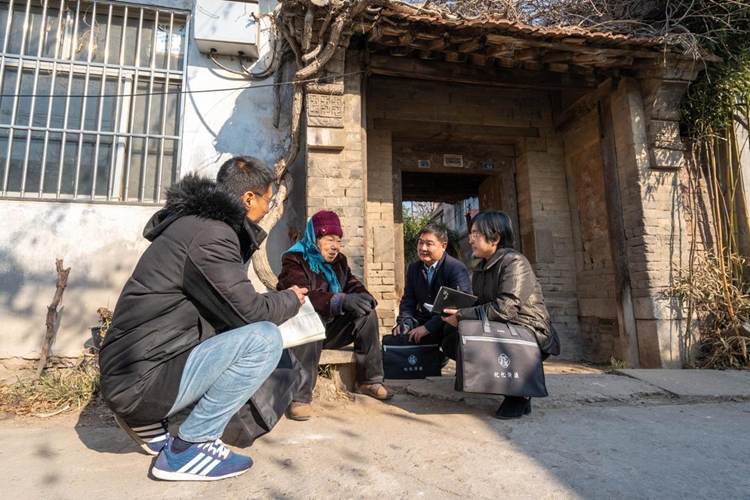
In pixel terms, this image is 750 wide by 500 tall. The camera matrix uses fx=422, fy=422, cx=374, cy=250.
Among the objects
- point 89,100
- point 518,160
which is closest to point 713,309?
point 518,160

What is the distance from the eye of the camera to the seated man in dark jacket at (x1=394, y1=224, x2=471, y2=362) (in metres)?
3.40

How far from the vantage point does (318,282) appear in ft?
10.1

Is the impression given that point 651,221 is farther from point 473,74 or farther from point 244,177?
point 244,177

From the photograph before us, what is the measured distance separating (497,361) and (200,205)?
191 cm

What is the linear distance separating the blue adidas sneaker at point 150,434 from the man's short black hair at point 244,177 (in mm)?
1170

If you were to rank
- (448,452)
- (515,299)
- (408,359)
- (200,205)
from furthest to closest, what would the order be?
(408,359) < (515,299) < (448,452) < (200,205)

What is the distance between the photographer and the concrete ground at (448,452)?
1716 mm

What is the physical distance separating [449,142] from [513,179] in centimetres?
122

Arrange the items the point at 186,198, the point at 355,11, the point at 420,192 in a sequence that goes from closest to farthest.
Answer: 1. the point at 186,198
2. the point at 355,11
3. the point at 420,192

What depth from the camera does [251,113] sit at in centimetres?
527

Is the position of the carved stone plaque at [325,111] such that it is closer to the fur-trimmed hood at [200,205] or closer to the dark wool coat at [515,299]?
the dark wool coat at [515,299]

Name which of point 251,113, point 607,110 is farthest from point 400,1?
point 607,110

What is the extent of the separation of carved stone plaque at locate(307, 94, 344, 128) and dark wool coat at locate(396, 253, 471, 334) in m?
1.94

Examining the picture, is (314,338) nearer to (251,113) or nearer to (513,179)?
(251,113)
